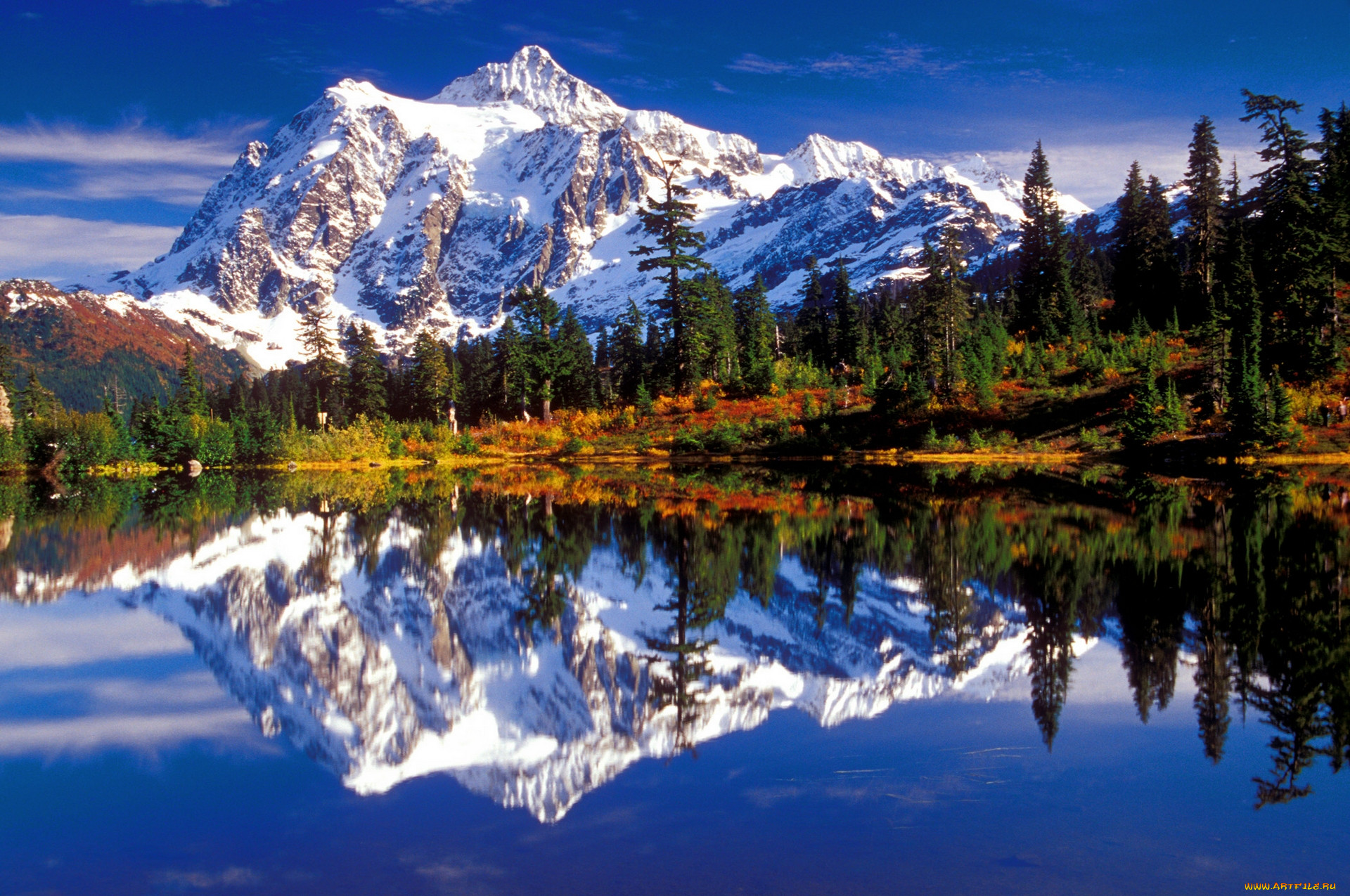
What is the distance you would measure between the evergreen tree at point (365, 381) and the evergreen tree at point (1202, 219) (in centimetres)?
6433

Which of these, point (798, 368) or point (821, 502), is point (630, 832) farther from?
point (798, 368)

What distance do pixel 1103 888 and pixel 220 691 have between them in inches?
333

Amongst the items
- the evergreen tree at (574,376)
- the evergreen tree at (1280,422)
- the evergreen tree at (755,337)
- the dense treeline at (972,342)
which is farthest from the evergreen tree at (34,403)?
the evergreen tree at (1280,422)

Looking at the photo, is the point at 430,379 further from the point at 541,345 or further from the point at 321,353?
the point at 541,345

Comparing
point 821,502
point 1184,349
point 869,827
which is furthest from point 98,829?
point 1184,349

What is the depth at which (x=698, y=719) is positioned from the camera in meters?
8.41

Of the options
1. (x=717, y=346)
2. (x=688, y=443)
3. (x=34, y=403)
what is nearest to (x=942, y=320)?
(x=688, y=443)

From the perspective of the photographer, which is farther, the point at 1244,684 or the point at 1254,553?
the point at 1254,553

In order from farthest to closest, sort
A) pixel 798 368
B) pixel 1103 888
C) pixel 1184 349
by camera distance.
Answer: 1. pixel 798 368
2. pixel 1184 349
3. pixel 1103 888

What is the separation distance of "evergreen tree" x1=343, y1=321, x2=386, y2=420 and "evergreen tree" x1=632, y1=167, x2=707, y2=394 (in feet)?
108

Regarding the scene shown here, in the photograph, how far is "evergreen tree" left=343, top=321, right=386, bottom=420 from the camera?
81000 millimetres

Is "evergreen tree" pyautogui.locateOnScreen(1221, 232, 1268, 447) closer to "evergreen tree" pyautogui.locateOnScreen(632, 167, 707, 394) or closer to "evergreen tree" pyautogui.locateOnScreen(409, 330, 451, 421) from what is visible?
"evergreen tree" pyautogui.locateOnScreen(632, 167, 707, 394)

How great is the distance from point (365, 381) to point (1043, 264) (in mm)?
57856

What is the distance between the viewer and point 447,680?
9625 mm
